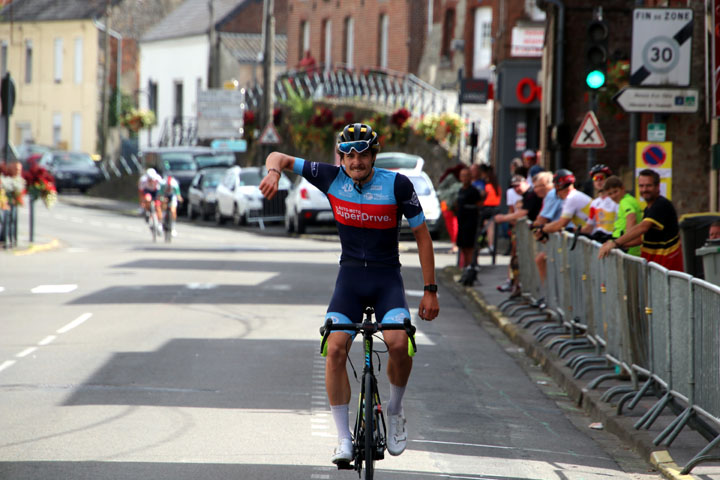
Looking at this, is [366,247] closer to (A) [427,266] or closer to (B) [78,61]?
(A) [427,266]

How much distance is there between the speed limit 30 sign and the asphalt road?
3687mm

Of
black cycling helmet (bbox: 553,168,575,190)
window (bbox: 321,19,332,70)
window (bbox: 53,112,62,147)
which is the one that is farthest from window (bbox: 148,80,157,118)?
black cycling helmet (bbox: 553,168,575,190)

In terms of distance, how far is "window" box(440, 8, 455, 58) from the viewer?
50875 mm

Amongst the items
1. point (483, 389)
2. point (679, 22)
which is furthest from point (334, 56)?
point (483, 389)

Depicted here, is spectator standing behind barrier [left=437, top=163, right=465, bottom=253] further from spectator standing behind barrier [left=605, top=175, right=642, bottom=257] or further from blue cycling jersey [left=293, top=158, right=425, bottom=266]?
blue cycling jersey [left=293, top=158, right=425, bottom=266]

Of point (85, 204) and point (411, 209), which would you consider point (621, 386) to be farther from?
point (85, 204)

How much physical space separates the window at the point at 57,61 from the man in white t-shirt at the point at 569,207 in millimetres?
58762

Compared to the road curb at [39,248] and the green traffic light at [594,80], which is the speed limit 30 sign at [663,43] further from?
the road curb at [39,248]

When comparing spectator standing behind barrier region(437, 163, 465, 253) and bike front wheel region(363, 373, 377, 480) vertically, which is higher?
spectator standing behind barrier region(437, 163, 465, 253)

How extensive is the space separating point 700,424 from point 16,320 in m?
8.98

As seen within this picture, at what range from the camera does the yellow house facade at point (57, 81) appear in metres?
69.8

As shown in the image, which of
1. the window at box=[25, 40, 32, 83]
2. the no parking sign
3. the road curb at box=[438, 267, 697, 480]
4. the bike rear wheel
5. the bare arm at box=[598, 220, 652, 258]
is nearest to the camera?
the bike rear wheel

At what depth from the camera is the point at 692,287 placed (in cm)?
812

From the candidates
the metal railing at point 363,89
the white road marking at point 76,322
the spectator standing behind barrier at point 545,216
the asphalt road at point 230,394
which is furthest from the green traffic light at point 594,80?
the metal railing at point 363,89
